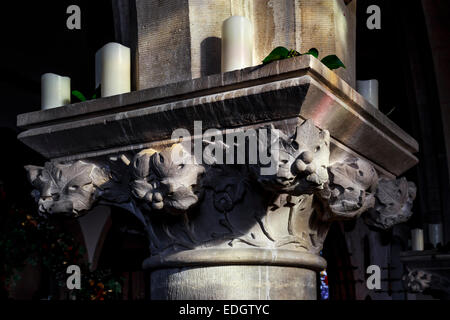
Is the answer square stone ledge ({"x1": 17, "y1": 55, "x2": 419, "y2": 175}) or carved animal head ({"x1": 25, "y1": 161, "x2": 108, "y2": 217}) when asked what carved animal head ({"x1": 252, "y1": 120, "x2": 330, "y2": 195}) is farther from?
carved animal head ({"x1": 25, "y1": 161, "x2": 108, "y2": 217})

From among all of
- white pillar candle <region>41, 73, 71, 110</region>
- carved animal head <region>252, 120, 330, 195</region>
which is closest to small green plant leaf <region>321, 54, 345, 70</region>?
carved animal head <region>252, 120, 330, 195</region>

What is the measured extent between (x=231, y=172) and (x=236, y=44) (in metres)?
0.33

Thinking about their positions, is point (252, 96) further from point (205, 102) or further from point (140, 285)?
point (140, 285)

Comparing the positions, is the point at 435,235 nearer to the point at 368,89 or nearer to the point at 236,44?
the point at 368,89

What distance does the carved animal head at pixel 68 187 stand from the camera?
1927mm

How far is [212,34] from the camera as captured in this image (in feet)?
6.30

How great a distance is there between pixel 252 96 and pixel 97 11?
129 cm

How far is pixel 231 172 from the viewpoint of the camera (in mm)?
1795

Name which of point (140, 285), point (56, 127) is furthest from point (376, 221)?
point (140, 285)

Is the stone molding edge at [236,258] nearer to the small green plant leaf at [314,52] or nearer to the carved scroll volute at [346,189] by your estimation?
the carved scroll volute at [346,189]

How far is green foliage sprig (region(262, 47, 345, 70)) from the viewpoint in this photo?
169 centimetres

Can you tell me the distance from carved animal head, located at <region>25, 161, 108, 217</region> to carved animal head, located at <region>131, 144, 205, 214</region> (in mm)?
216

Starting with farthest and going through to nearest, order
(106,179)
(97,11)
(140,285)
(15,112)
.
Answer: (140,285), (15,112), (97,11), (106,179)

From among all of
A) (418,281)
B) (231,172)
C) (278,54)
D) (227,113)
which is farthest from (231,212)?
(418,281)
